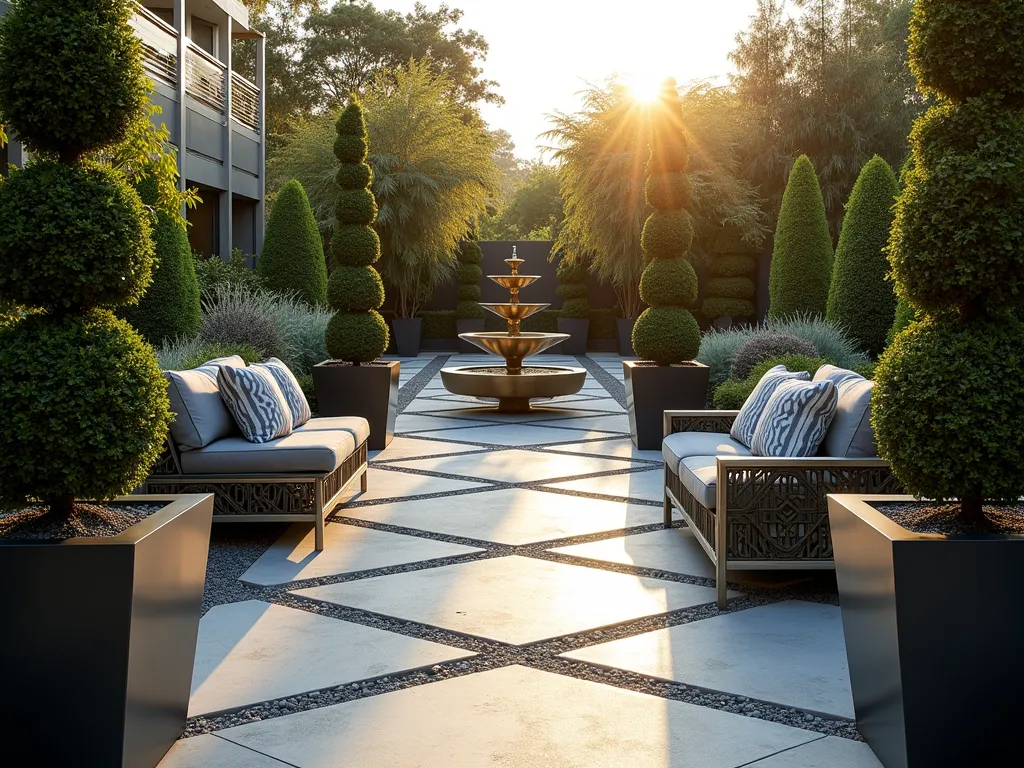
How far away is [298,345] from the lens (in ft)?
32.3

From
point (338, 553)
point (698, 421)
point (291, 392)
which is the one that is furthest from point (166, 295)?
point (698, 421)

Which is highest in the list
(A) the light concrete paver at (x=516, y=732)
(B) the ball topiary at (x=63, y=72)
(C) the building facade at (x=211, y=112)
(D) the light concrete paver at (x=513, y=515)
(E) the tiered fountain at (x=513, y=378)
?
(C) the building facade at (x=211, y=112)

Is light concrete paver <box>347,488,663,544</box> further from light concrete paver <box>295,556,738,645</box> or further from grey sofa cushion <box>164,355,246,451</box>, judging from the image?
grey sofa cushion <box>164,355,246,451</box>

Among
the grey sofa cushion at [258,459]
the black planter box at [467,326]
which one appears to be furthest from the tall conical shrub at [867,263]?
the black planter box at [467,326]

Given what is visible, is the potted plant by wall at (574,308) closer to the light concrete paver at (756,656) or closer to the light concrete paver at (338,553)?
the light concrete paver at (338,553)

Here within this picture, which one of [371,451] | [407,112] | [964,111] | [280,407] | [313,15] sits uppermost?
[313,15]

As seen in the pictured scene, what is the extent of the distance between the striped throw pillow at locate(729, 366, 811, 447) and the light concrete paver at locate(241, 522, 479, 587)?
148cm

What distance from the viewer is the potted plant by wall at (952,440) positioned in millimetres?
2145

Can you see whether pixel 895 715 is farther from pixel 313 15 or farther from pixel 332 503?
pixel 313 15

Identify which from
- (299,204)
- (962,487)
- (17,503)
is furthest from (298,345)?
(962,487)

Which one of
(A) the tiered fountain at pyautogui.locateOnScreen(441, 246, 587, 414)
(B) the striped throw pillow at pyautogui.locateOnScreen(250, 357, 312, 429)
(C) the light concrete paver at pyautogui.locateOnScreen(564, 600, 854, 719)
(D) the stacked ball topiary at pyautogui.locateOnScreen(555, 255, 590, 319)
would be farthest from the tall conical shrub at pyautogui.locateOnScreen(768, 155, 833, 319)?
(C) the light concrete paver at pyautogui.locateOnScreen(564, 600, 854, 719)

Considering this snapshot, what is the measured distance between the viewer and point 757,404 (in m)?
4.67

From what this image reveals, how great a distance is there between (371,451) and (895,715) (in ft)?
18.2

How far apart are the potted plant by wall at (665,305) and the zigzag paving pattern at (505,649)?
2.38m
